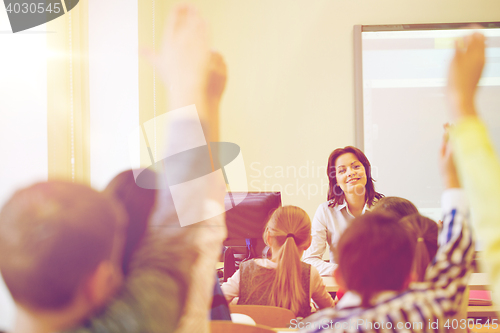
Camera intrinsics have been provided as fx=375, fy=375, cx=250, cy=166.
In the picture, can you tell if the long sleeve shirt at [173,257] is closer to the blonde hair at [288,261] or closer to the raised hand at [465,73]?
the raised hand at [465,73]

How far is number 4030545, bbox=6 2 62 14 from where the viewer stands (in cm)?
151

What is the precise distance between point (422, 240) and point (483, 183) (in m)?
0.56

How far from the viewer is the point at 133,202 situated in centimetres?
71

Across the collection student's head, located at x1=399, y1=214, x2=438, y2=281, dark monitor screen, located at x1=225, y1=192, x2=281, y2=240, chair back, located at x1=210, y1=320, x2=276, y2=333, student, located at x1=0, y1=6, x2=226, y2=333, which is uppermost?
student, located at x1=0, y1=6, x2=226, y2=333

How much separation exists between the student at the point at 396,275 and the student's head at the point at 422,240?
113 millimetres

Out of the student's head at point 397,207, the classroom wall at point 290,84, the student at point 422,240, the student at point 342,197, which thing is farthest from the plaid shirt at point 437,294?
the classroom wall at point 290,84

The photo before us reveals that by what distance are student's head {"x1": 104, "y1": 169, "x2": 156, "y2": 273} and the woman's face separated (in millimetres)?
1856

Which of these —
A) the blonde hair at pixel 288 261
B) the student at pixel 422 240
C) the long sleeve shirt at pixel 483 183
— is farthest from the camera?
the blonde hair at pixel 288 261

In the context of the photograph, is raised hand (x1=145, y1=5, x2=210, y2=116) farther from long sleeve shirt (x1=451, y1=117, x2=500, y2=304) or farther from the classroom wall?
the classroom wall

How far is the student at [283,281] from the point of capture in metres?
1.69

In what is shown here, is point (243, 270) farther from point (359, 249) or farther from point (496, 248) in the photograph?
point (496, 248)

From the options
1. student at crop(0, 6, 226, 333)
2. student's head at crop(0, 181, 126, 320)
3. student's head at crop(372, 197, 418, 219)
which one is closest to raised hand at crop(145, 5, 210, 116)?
student at crop(0, 6, 226, 333)

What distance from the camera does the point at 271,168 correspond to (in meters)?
3.43

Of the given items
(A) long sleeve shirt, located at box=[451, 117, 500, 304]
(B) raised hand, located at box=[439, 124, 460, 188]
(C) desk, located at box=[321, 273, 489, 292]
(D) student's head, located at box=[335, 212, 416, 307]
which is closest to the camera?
(A) long sleeve shirt, located at box=[451, 117, 500, 304]
